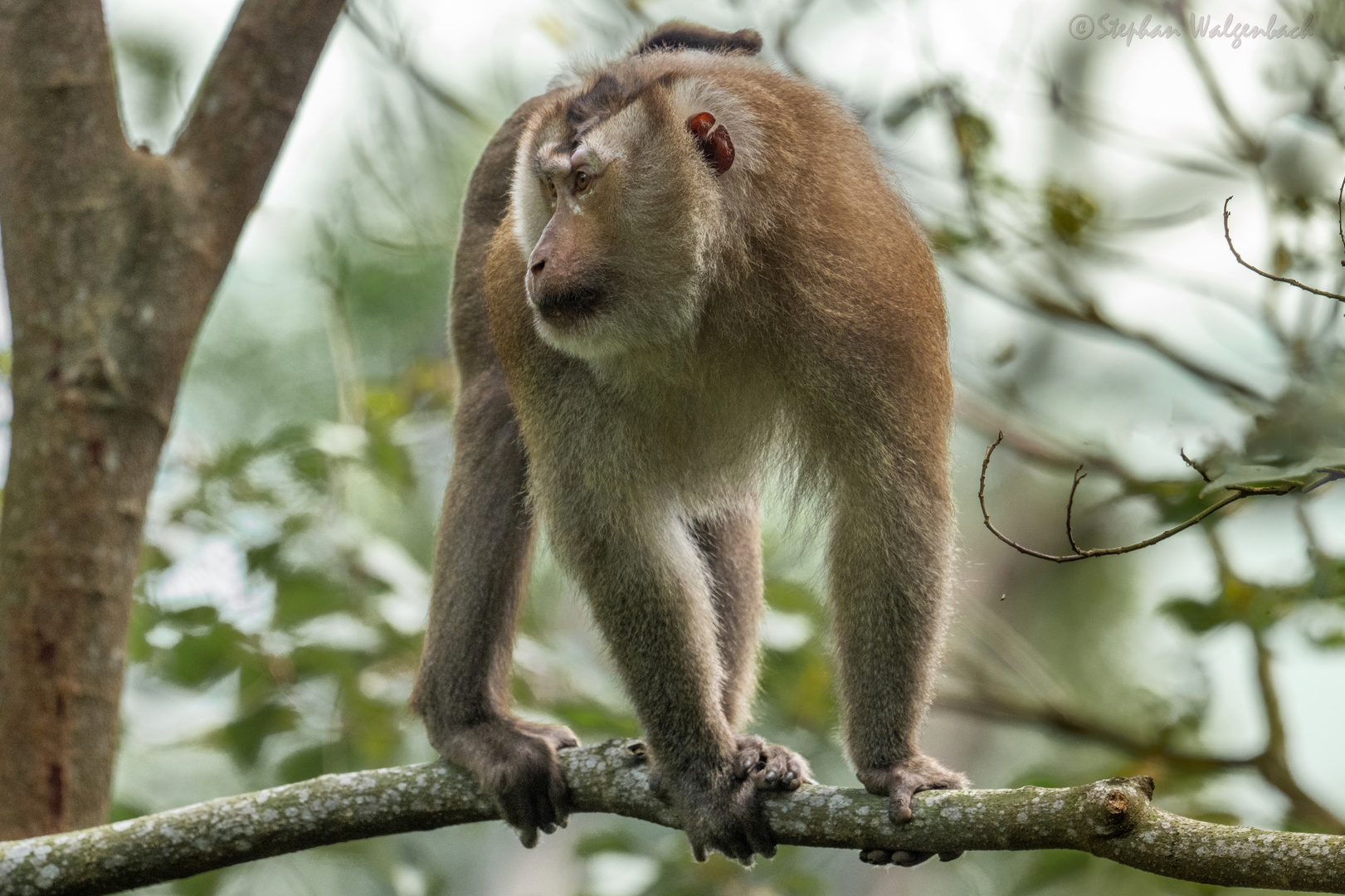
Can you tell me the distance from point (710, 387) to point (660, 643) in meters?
1.00

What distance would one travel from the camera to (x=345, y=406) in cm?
780

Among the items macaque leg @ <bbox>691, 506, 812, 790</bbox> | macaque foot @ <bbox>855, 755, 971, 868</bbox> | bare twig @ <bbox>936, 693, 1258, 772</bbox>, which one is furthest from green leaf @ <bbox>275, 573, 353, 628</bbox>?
bare twig @ <bbox>936, 693, 1258, 772</bbox>

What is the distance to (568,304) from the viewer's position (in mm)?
4531

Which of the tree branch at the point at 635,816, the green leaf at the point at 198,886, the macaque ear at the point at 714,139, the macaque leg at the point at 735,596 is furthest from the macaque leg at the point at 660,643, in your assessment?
the green leaf at the point at 198,886

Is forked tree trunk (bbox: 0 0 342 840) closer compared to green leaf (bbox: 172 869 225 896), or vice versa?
forked tree trunk (bbox: 0 0 342 840)

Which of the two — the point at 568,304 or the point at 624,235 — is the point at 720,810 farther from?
the point at 624,235

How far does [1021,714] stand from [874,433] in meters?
2.80

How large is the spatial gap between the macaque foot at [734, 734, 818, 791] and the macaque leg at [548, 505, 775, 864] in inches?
1.9

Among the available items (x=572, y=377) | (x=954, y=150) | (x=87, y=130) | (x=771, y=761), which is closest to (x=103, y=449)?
(x=87, y=130)

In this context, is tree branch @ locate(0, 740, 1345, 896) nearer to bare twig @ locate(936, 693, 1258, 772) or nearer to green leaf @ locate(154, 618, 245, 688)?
green leaf @ locate(154, 618, 245, 688)

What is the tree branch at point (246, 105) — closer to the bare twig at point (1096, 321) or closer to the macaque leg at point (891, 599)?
the macaque leg at point (891, 599)

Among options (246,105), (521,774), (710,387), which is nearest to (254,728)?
(521,774)

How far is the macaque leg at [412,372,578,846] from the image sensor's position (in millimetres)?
5578

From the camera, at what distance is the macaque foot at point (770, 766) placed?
15.1 ft
